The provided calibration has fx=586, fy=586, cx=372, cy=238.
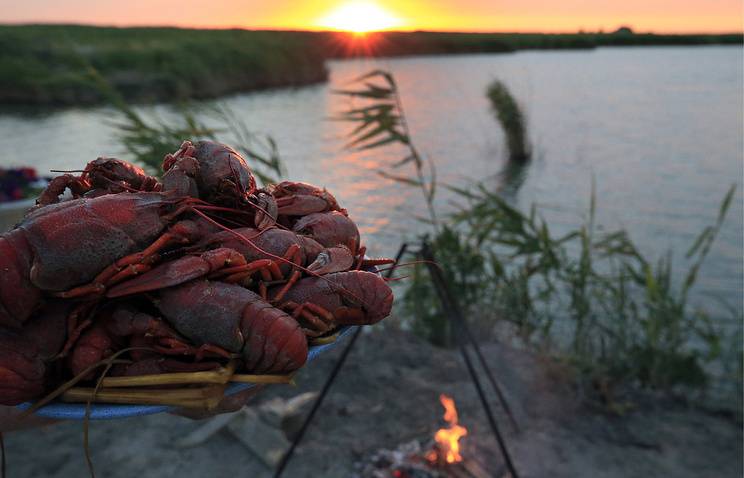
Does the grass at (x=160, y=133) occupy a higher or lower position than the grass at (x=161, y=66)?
higher

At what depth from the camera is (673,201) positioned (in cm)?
1448

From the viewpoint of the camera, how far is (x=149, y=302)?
160 cm

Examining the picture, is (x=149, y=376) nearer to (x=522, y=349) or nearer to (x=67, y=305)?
(x=67, y=305)

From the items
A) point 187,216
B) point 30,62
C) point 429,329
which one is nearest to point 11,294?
point 187,216

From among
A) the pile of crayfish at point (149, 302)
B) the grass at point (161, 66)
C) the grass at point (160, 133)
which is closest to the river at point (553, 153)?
the grass at point (160, 133)

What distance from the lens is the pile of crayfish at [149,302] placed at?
4.68ft

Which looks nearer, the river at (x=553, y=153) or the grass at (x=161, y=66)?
the river at (x=553, y=153)

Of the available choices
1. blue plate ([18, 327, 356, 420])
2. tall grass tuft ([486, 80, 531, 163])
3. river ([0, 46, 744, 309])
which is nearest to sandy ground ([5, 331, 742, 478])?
river ([0, 46, 744, 309])

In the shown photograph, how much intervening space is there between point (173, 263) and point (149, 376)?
0.30 meters

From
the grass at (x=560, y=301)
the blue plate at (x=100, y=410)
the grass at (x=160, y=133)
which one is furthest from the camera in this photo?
the grass at (x=560, y=301)

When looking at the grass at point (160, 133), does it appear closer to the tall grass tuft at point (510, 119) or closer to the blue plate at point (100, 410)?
the blue plate at point (100, 410)

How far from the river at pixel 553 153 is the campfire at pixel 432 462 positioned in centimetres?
253

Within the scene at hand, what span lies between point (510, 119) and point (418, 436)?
57.6 ft

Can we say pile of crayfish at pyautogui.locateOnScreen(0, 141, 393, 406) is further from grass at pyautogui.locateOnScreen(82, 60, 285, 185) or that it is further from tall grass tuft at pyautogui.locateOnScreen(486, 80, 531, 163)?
tall grass tuft at pyautogui.locateOnScreen(486, 80, 531, 163)
